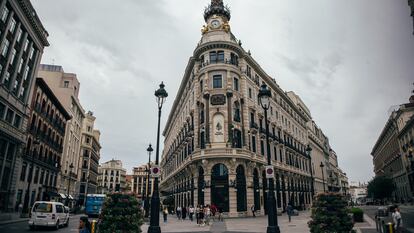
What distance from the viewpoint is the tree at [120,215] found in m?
9.80

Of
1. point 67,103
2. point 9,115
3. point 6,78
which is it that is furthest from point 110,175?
point 6,78

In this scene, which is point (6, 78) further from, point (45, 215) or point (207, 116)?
point (207, 116)

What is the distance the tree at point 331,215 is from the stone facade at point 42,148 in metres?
37.6

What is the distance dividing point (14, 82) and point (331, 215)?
131 ft

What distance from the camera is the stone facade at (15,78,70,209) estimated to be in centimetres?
4019

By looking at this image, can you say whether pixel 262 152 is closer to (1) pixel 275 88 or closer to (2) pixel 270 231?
(1) pixel 275 88

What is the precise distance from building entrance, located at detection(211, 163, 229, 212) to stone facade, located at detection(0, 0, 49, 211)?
25015 millimetres

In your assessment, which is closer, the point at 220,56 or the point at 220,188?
Result: the point at 220,188

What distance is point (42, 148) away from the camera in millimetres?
45500

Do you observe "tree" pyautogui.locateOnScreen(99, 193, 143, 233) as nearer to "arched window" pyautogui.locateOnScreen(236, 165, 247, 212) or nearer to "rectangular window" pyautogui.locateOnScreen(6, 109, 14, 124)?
"arched window" pyautogui.locateOnScreen(236, 165, 247, 212)

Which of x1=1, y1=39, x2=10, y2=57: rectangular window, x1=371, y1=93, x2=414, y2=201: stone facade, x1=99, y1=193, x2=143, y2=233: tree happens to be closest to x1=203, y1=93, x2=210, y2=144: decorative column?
x1=99, y1=193, x2=143, y2=233: tree

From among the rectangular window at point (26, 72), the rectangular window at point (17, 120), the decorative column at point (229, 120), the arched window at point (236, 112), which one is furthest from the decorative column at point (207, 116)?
the rectangular window at point (26, 72)

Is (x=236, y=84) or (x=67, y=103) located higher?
(x=67, y=103)

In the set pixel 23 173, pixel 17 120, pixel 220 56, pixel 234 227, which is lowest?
pixel 234 227
